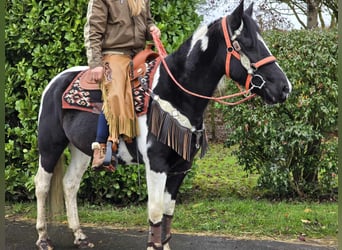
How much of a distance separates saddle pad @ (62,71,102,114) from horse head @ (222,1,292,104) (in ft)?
4.17

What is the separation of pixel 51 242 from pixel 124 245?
761mm

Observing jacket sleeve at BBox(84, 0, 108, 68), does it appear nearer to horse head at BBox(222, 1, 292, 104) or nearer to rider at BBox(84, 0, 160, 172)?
rider at BBox(84, 0, 160, 172)

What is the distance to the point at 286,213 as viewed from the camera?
5.80m

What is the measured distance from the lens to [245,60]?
3.63m

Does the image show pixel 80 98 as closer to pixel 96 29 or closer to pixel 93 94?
pixel 93 94

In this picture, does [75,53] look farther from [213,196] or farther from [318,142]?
[318,142]

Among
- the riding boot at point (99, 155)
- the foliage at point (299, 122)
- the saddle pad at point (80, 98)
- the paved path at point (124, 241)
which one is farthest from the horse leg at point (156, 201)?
the foliage at point (299, 122)

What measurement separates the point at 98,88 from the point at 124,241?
1.82 m

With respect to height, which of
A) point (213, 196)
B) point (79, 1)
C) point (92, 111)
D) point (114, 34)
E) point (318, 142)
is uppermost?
point (79, 1)

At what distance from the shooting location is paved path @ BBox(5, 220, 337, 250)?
16.0 ft

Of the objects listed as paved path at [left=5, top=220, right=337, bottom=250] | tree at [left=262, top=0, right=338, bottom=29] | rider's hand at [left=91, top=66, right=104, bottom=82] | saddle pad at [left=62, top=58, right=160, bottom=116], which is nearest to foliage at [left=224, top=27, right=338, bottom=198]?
paved path at [left=5, top=220, right=337, bottom=250]

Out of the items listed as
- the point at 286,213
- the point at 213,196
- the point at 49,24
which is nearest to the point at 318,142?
the point at 286,213

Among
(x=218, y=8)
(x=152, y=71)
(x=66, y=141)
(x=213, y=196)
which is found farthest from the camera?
(x=218, y=8)

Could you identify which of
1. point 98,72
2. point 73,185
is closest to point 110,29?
point 98,72
